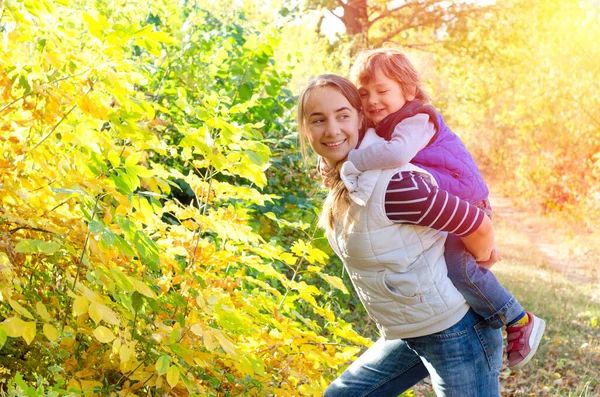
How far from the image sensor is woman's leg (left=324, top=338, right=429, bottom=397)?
7.62 feet

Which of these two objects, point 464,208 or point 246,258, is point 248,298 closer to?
point 246,258

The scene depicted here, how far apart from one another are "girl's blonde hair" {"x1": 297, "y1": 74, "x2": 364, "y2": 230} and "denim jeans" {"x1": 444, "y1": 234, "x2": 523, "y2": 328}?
332 millimetres

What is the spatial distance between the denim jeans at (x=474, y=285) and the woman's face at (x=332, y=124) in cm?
40

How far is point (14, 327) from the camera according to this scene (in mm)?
1742

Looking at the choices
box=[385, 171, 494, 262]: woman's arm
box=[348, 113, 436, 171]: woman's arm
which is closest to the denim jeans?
box=[385, 171, 494, 262]: woman's arm

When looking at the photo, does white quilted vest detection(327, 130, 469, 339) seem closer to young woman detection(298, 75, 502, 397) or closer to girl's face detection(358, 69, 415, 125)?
young woman detection(298, 75, 502, 397)

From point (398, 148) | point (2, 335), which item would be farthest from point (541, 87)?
point (2, 335)

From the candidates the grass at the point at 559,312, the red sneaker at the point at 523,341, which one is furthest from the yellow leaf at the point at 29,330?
the grass at the point at 559,312

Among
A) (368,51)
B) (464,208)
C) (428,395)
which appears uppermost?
(368,51)

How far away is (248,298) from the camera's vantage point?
9.07ft

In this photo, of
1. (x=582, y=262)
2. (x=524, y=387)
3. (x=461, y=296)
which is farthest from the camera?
(x=582, y=262)

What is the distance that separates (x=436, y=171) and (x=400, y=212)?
256 mm

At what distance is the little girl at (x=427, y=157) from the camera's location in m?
2.00

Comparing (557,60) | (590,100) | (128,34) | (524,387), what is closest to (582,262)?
(590,100)
